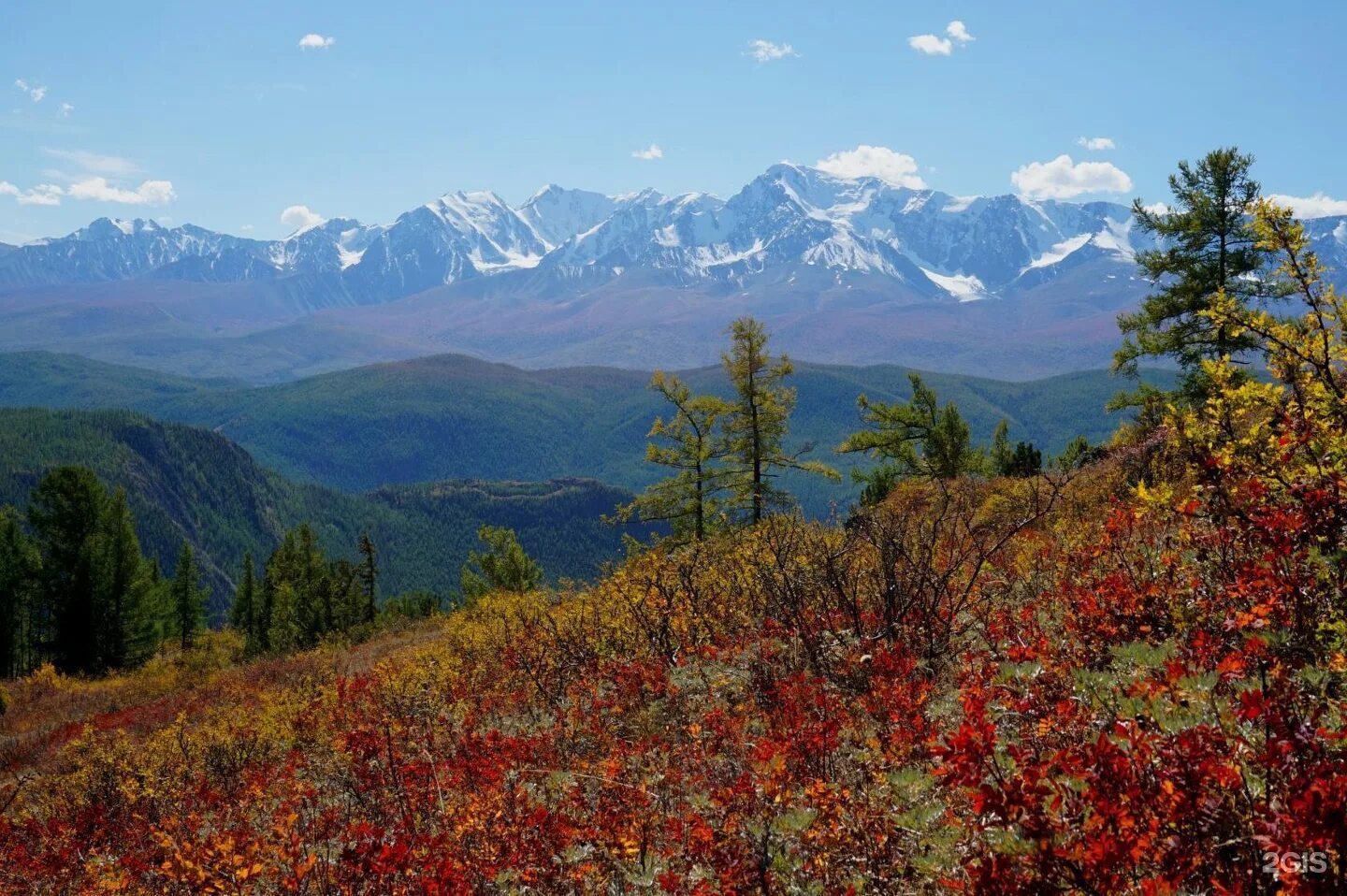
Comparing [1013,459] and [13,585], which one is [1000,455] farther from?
[13,585]

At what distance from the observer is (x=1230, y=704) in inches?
162

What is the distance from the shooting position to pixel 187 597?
63594mm

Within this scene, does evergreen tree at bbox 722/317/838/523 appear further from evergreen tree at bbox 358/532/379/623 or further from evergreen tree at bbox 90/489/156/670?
evergreen tree at bbox 90/489/156/670

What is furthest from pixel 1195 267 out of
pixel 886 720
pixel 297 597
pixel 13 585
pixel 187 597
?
pixel 187 597

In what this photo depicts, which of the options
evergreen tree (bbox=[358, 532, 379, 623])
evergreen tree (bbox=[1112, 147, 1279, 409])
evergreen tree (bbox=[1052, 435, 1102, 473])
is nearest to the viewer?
evergreen tree (bbox=[1112, 147, 1279, 409])

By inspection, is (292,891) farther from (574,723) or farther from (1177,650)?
(1177,650)

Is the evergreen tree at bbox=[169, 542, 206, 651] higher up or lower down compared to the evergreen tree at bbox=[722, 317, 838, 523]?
lower down

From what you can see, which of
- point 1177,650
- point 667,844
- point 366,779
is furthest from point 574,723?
point 1177,650

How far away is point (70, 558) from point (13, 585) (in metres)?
6.46

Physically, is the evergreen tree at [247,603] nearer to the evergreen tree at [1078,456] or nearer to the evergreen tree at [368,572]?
the evergreen tree at [368,572]

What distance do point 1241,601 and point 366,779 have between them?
29.8 feet

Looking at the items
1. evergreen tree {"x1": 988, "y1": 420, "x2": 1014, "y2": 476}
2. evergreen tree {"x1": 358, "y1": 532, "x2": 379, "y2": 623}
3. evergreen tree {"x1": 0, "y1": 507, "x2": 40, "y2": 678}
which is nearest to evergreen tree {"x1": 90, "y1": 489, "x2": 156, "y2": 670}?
evergreen tree {"x1": 0, "y1": 507, "x2": 40, "y2": 678}

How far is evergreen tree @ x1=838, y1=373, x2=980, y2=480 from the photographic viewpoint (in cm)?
3488

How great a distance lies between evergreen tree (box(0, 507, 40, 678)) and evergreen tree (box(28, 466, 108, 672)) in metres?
2.27
